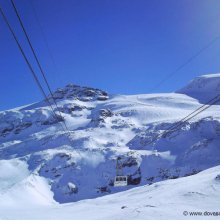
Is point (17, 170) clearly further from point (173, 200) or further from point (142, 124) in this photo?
point (173, 200)

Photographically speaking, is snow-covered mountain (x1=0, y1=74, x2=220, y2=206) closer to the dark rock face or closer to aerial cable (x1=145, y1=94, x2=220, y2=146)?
aerial cable (x1=145, y1=94, x2=220, y2=146)

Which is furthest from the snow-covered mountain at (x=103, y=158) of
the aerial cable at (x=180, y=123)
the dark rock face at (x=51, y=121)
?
the dark rock face at (x=51, y=121)

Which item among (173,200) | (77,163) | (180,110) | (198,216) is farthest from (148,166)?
(198,216)

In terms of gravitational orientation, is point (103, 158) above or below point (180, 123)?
above

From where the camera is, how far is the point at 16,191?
98688mm

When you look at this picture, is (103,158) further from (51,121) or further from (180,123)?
(51,121)

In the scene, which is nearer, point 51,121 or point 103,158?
point 103,158

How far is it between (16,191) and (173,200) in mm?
80003

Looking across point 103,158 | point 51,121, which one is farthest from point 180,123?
point 51,121

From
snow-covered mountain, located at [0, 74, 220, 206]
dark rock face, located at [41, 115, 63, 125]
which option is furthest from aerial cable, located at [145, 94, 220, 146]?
dark rock face, located at [41, 115, 63, 125]

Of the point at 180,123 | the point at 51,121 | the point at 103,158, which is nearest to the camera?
the point at 180,123

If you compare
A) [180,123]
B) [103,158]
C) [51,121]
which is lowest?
[180,123]

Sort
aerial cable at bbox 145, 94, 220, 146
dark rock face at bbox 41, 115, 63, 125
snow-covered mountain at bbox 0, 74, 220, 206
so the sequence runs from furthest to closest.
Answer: dark rock face at bbox 41, 115, 63, 125 → snow-covered mountain at bbox 0, 74, 220, 206 → aerial cable at bbox 145, 94, 220, 146

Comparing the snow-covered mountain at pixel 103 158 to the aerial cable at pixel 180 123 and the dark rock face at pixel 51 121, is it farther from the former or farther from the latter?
the dark rock face at pixel 51 121
